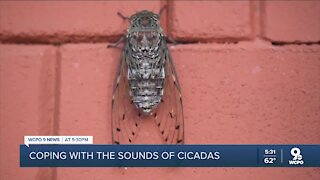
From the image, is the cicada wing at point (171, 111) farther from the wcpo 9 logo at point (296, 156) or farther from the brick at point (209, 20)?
the wcpo 9 logo at point (296, 156)

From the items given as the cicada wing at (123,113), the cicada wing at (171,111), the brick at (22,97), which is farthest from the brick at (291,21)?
the brick at (22,97)

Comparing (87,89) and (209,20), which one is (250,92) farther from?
(87,89)

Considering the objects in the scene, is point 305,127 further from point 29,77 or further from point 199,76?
point 29,77

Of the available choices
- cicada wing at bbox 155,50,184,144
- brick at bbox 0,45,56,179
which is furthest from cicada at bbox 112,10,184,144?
brick at bbox 0,45,56,179

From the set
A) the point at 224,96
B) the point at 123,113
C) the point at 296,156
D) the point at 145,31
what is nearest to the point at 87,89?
the point at 123,113

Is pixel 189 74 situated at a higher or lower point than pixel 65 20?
lower

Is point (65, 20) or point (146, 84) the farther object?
point (65, 20)

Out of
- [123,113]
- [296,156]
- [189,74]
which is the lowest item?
[296,156]

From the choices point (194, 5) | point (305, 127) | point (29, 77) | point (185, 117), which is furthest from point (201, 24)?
point (29, 77)

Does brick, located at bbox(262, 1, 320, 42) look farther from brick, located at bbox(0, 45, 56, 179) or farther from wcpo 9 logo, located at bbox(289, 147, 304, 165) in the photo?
brick, located at bbox(0, 45, 56, 179)
